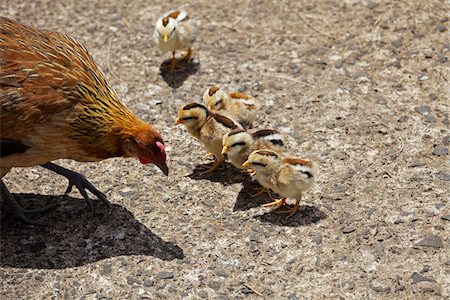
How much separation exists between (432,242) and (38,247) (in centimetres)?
280

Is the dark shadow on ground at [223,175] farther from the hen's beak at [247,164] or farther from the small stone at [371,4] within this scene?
the small stone at [371,4]

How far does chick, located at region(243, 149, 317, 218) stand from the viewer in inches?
206

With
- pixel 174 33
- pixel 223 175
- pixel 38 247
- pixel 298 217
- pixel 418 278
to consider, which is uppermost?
pixel 174 33

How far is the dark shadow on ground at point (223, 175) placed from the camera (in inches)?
230

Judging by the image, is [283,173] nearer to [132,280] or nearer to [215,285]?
[215,285]

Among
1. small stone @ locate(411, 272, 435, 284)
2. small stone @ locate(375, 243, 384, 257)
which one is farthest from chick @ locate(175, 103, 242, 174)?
small stone @ locate(411, 272, 435, 284)

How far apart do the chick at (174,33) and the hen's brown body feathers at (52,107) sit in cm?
149

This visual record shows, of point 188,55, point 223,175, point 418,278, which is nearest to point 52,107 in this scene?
point 223,175

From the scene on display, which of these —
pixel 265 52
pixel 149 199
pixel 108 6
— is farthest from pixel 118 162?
pixel 108 6

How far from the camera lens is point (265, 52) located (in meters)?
7.14

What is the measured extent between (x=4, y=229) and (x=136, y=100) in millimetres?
1801

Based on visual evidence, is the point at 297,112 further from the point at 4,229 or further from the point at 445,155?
the point at 4,229

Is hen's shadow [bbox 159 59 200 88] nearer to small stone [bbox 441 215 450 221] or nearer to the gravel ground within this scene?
the gravel ground

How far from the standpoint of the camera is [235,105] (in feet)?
19.8
